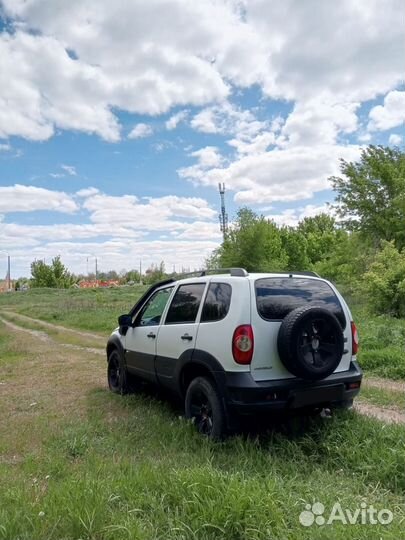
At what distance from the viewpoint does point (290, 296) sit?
444 centimetres

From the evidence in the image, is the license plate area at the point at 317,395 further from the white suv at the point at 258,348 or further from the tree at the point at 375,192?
the tree at the point at 375,192

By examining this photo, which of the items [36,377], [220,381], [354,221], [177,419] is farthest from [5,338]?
[354,221]

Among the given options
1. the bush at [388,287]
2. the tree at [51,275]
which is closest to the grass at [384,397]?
the bush at [388,287]

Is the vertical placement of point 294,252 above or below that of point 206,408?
above

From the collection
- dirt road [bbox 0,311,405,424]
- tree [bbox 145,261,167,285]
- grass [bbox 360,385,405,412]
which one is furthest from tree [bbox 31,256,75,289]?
grass [bbox 360,385,405,412]

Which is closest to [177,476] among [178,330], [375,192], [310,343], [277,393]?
[277,393]

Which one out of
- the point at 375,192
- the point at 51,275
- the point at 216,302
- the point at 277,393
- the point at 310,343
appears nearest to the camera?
the point at 277,393

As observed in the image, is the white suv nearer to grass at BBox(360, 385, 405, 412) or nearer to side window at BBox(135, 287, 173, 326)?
side window at BBox(135, 287, 173, 326)

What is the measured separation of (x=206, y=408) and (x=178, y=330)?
0.99m

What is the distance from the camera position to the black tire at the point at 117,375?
6.57 m

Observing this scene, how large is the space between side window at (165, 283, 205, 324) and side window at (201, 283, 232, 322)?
0.62ft

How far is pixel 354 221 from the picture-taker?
89.7 feet

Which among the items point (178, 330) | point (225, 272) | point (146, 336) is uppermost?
point (225, 272)

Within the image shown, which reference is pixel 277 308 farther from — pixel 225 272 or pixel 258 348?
pixel 225 272
